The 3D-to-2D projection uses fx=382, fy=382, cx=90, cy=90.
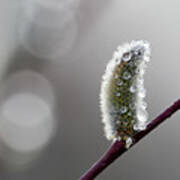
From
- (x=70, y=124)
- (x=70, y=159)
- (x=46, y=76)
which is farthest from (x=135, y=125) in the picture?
(x=46, y=76)

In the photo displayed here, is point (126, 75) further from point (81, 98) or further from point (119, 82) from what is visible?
point (81, 98)

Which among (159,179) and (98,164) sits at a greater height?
(98,164)

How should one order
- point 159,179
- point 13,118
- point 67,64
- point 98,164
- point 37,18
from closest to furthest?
point 98,164
point 159,179
point 13,118
point 37,18
point 67,64

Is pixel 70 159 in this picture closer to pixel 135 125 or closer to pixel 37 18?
pixel 37 18

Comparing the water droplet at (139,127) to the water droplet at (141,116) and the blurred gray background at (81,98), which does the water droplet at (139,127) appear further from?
the blurred gray background at (81,98)

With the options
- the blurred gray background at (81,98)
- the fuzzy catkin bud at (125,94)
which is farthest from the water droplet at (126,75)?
the blurred gray background at (81,98)

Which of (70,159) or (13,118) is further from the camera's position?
(13,118)
